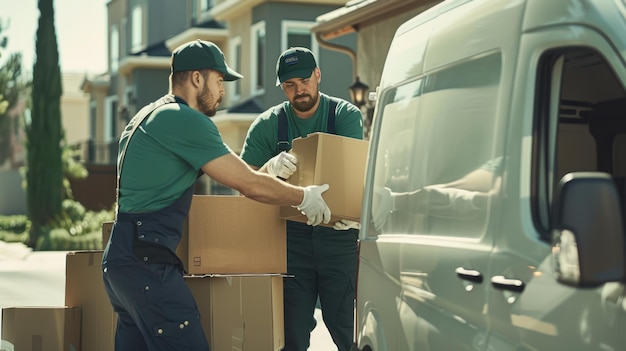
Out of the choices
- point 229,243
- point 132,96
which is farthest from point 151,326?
point 132,96

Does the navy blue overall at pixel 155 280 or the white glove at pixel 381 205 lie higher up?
the white glove at pixel 381 205

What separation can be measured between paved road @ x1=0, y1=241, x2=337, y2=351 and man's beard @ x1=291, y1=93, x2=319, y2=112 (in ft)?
14.4

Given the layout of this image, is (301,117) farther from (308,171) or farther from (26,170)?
(26,170)

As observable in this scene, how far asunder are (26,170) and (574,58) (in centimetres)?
3060

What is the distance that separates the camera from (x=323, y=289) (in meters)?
7.15

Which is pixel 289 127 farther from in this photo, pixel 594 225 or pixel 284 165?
pixel 594 225

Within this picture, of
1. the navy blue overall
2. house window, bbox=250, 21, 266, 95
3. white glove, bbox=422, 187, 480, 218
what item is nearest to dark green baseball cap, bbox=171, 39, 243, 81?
the navy blue overall

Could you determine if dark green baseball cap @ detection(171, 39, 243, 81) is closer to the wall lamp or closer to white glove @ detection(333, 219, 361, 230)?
white glove @ detection(333, 219, 361, 230)

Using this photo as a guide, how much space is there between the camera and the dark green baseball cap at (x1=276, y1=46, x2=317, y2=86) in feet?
23.0

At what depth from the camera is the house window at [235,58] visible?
109ft

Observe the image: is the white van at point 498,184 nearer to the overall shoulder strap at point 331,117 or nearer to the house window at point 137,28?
the overall shoulder strap at point 331,117

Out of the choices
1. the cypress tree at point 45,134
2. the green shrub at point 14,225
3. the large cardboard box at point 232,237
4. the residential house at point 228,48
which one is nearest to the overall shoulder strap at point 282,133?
the large cardboard box at point 232,237

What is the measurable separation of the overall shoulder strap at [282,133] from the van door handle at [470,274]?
2975mm

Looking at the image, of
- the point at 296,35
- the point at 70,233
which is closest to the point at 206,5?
the point at 296,35
